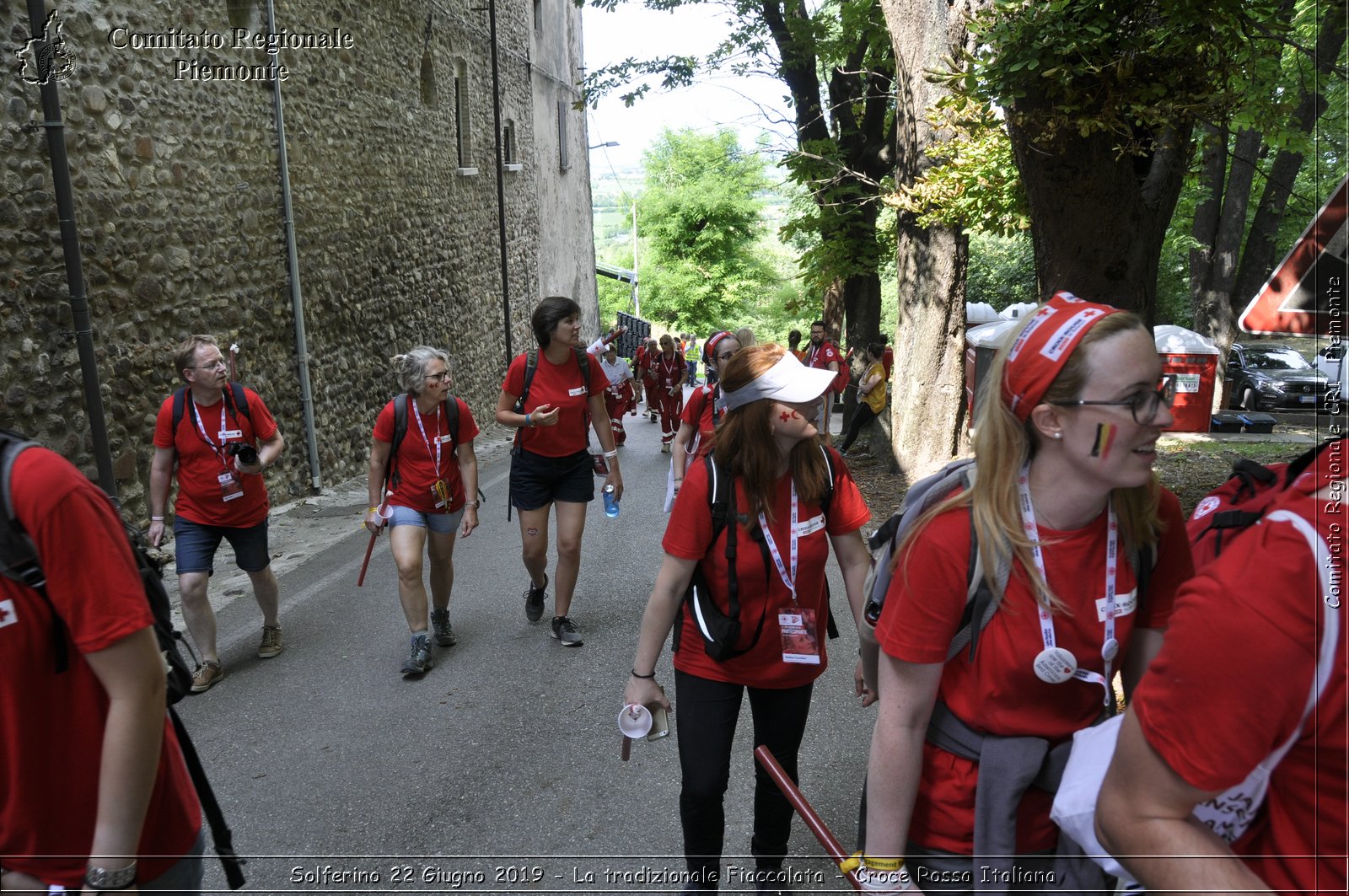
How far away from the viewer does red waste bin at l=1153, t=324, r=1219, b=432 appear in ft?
61.1

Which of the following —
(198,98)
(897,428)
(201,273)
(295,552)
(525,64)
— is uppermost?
(525,64)

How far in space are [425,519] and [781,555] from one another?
3.39m

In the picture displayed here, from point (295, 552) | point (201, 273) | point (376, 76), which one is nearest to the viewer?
point (295, 552)

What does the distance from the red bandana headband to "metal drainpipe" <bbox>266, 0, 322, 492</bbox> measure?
1159 cm

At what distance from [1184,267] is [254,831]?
106 ft

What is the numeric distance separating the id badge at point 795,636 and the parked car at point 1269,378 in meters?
23.4

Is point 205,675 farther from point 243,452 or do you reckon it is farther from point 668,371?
point 668,371

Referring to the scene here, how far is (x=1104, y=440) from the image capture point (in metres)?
1.88

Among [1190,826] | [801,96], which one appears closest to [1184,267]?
[801,96]

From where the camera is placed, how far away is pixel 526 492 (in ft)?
20.7

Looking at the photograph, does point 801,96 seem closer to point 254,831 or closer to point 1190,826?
point 254,831

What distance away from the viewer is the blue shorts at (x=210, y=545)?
18.6 feet

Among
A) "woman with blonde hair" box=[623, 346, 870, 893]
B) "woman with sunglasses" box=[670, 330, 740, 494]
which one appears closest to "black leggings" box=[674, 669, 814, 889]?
"woman with blonde hair" box=[623, 346, 870, 893]

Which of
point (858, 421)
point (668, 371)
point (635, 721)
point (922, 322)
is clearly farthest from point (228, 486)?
point (668, 371)
